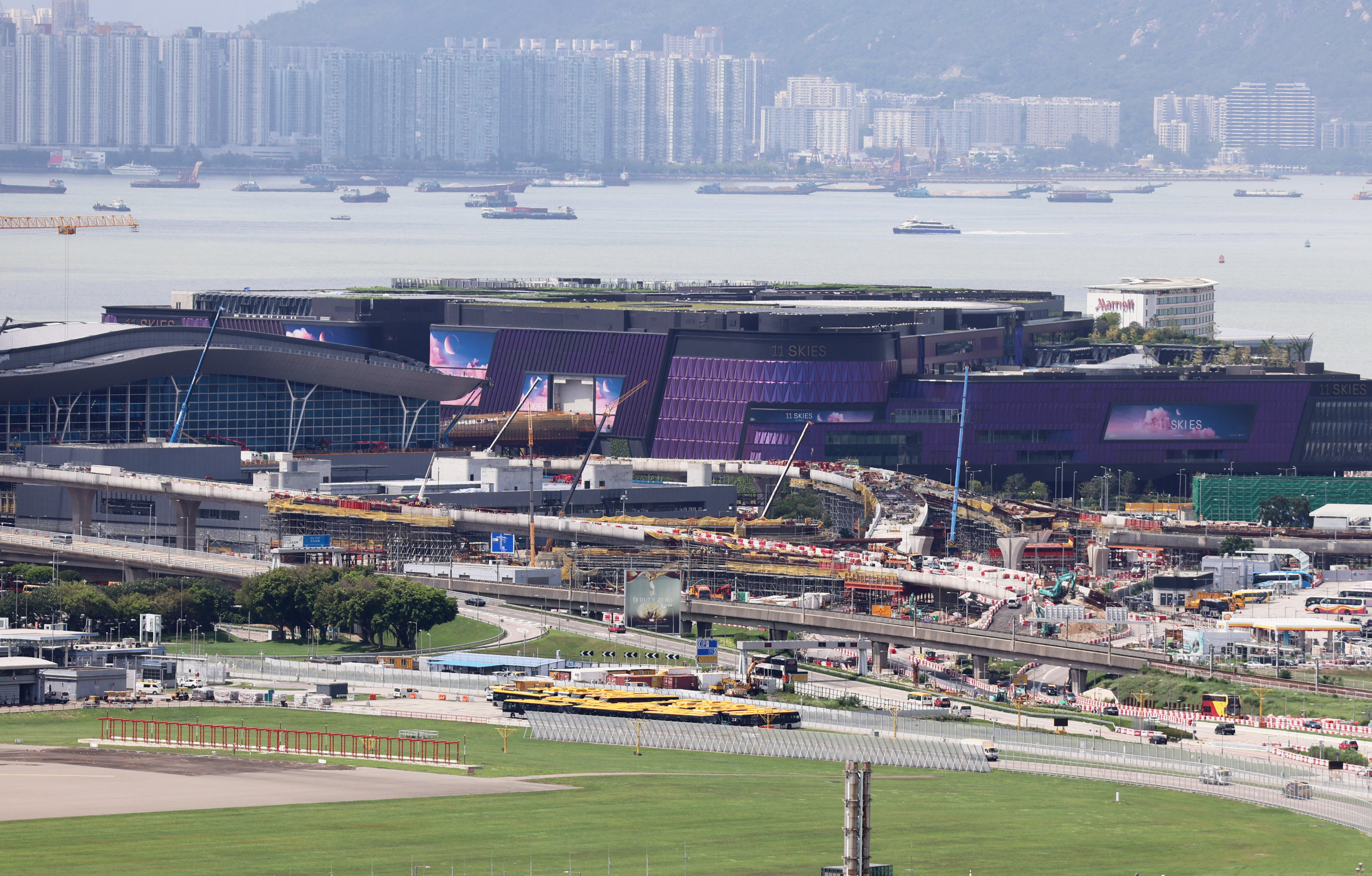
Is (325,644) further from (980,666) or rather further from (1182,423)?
(1182,423)

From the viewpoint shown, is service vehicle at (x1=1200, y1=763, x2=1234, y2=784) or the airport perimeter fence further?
the airport perimeter fence

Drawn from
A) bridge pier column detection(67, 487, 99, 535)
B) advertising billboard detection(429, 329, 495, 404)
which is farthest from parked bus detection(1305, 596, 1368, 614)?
advertising billboard detection(429, 329, 495, 404)

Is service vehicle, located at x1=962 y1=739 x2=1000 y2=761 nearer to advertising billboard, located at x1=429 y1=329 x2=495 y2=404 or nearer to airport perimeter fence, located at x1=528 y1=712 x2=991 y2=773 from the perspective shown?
airport perimeter fence, located at x1=528 y1=712 x2=991 y2=773

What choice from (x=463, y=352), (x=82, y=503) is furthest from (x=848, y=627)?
(x=463, y=352)

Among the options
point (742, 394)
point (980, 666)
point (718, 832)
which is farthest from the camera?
point (742, 394)

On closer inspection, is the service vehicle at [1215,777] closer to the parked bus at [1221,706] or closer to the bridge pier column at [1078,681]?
the parked bus at [1221,706]

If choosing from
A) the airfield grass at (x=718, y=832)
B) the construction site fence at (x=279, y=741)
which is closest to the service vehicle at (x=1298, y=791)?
the airfield grass at (x=718, y=832)

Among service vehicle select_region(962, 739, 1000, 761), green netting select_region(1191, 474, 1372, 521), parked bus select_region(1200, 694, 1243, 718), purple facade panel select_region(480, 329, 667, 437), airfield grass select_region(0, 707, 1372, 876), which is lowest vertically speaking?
airfield grass select_region(0, 707, 1372, 876)
